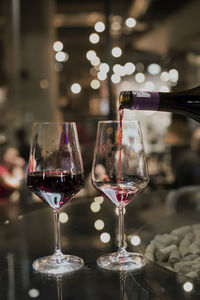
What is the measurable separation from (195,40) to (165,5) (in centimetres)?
59

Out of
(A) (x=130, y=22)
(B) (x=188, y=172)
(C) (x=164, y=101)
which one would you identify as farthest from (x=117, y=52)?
(C) (x=164, y=101)

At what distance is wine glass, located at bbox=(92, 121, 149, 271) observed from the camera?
701 mm

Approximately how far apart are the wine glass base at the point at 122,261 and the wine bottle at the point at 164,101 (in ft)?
0.76

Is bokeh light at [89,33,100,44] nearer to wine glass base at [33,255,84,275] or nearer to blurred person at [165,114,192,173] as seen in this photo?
blurred person at [165,114,192,173]

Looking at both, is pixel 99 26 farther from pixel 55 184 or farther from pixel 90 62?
pixel 55 184

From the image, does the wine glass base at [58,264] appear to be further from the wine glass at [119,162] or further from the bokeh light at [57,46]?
the bokeh light at [57,46]

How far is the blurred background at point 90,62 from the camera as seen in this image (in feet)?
15.0

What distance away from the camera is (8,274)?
1.87 ft

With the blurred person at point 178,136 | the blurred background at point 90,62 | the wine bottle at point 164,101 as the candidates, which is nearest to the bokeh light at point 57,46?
the blurred background at point 90,62

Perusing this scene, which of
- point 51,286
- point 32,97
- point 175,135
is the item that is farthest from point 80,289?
point 32,97

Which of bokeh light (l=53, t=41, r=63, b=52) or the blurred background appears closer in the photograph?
the blurred background

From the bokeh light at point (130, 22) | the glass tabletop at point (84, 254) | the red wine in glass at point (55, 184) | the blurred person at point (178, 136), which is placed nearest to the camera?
the glass tabletop at point (84, 254)

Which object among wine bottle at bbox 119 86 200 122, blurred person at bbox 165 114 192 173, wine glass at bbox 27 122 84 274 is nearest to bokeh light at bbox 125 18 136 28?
blurred person at bbox 165 114 192 173

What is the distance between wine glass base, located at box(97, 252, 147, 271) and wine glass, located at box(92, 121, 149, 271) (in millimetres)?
68
